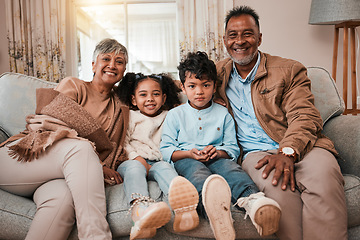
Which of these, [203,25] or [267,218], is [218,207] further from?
[203,25]

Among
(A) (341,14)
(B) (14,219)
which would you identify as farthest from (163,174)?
(A) (341,14)

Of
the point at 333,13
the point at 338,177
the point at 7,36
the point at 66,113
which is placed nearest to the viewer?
the point at 338,177

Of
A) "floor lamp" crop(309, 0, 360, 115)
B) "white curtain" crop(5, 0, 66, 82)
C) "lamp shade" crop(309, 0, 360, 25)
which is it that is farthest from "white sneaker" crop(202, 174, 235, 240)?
"white curtain" crop(5, 0, 66, 82)

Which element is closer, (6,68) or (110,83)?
(110,83)

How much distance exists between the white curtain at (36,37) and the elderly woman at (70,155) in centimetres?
218

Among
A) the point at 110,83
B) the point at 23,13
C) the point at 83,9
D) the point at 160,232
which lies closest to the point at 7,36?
the point at 23,13

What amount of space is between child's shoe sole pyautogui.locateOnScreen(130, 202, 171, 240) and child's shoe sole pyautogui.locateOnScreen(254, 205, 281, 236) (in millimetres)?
315

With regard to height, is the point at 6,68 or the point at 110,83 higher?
the point at 6,68

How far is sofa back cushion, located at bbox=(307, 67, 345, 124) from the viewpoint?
175 cm

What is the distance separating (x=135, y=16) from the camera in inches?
157

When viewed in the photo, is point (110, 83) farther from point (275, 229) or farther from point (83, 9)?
point (83, 9)

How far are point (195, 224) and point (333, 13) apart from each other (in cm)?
275

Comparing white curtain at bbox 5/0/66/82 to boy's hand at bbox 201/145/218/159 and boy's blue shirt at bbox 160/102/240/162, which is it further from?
boy's hand at bbox 201/145/218/159

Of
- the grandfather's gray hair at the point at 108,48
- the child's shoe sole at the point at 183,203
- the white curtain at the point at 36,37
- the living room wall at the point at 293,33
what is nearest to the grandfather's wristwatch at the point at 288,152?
the child's shoe sole at the point at 183,203
